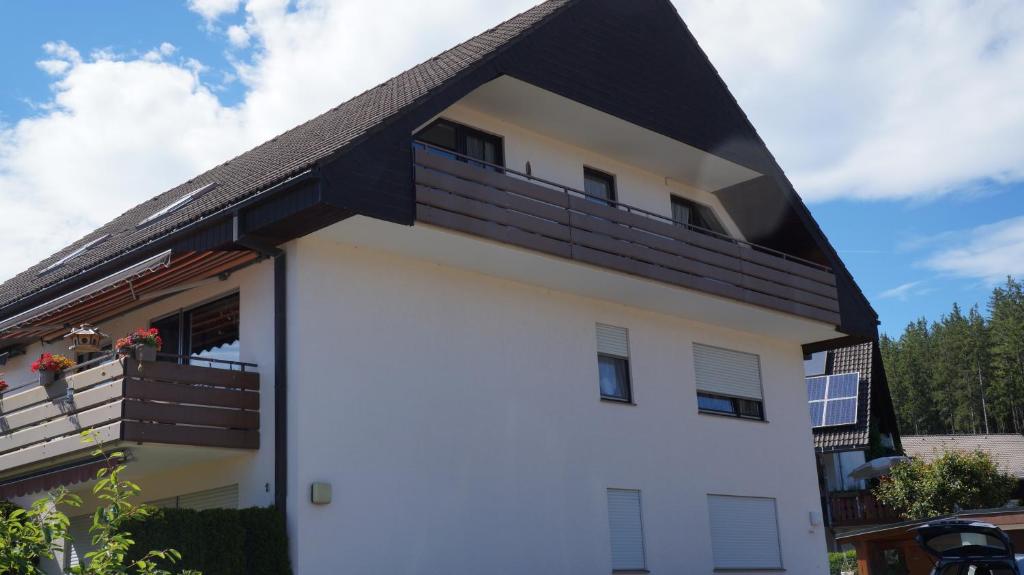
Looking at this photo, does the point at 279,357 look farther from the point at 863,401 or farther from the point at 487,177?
the point at 863,401

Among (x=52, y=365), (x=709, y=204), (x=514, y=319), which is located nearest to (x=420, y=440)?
(x=514, y=319)

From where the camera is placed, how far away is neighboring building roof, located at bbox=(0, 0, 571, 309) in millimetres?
14281

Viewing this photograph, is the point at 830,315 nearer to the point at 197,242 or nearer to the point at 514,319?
the point at 514,319

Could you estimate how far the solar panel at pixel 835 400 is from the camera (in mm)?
30656

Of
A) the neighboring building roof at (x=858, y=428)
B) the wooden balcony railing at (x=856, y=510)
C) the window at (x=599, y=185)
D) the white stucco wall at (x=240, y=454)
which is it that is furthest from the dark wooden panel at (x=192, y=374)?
the wooden balcony railing at (x=856, y=510)

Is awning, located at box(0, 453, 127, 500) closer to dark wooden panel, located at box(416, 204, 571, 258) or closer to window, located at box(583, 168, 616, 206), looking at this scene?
dark wooden panel, located at box(416, 204, 571, 258)

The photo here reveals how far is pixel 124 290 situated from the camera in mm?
15391

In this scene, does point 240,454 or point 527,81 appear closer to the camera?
point 240,454

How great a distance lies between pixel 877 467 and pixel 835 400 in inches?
138

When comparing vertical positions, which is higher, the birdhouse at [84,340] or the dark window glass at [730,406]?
the birdhouse at [84,340]

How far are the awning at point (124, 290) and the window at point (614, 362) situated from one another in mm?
A: 6231

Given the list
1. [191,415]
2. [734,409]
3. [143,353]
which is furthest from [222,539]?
[734,409]

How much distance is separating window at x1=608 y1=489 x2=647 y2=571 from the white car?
7132mm

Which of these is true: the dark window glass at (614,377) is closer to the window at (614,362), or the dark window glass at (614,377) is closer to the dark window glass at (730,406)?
the window at (614,362)
